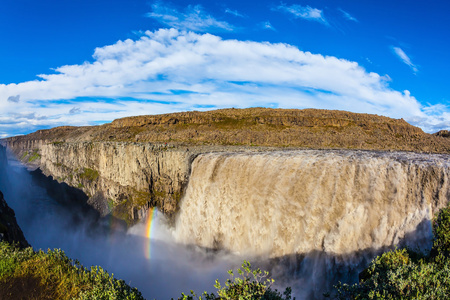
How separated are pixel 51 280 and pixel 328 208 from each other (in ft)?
58.7

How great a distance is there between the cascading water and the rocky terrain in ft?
44.6

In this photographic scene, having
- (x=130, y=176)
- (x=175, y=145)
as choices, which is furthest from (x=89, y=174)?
(x=175, y=145)

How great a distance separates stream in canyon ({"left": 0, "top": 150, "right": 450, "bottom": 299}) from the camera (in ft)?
57.4

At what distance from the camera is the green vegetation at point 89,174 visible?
64.9 meters

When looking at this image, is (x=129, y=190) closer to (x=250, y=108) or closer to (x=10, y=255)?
(x=10, y=255)

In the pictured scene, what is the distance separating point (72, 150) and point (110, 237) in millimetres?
42360

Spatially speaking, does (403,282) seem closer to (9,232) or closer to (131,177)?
(9,232)

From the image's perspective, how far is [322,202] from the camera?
20.1 metres

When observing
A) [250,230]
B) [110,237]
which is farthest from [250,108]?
[250,230]

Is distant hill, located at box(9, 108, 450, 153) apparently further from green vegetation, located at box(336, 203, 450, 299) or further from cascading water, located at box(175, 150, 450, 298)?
green vegetation, located at box(336, 203, 450, 299)

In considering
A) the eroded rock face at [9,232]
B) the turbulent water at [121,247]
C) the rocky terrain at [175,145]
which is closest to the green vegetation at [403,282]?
the turbulent water at [121,247]

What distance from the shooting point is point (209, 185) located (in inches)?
1192

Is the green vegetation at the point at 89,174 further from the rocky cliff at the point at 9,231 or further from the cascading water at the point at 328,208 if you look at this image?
the cascading water at the point at 328,208

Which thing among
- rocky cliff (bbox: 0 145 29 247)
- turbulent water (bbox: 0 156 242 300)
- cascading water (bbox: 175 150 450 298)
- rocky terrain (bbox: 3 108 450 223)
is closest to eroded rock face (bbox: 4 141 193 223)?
rocky terrain (bbox: 3 108 450 223)
